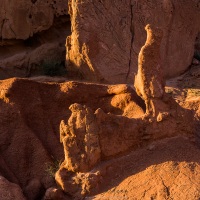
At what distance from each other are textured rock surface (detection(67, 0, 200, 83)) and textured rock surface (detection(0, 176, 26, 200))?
487cm

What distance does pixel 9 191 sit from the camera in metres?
5.38

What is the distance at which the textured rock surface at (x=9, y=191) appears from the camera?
532 centimetres

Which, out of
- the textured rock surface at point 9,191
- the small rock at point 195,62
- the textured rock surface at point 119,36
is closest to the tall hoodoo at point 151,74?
the textured rock surface at point 9,191

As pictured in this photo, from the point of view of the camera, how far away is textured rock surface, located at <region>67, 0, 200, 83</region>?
10086 millimetres

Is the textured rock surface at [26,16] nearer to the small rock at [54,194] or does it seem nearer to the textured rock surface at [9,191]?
the textured rock surface at [9,191]

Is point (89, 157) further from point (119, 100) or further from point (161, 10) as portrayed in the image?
point (161, 10)

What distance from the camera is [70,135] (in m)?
5.77

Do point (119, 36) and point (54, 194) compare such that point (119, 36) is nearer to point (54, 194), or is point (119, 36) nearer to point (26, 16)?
point (26, 16)

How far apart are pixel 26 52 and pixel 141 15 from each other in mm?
3112

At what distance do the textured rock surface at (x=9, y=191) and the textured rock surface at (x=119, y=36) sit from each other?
4.87m

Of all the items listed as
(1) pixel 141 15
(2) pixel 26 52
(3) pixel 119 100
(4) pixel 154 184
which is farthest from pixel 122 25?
(4) pixel 154 184

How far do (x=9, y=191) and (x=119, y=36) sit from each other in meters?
5.63

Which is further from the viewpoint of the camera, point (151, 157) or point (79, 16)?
point (79, 16)

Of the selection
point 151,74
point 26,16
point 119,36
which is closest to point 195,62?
point 119,36
